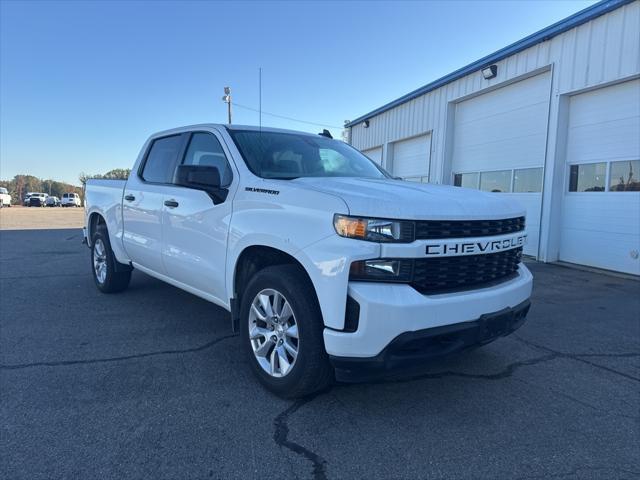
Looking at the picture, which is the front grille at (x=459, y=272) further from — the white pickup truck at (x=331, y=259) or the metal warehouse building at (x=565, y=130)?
the metal warehouse building at (x=565, y=130)

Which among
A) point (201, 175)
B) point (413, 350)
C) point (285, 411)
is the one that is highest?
point (201, 175)

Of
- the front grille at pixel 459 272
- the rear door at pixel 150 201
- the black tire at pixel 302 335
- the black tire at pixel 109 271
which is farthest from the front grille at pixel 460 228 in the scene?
the black tire at pixel 109 271

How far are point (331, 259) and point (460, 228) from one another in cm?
86

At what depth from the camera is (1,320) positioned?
4.83m

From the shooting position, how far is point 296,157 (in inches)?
154

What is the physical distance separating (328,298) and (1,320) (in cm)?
416

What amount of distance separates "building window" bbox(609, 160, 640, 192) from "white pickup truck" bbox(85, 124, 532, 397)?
6.19m

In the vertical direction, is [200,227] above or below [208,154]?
below

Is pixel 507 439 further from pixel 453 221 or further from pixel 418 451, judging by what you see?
pixel 453 221

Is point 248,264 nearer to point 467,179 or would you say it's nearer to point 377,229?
point 377,229

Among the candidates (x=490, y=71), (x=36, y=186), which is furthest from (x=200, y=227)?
(x=36, y=186)

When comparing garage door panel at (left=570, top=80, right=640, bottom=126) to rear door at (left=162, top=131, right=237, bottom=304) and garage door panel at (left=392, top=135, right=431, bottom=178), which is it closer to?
garage door panel at (left=392, top=135, right=431, bottom=178)

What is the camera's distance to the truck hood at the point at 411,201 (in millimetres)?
2584

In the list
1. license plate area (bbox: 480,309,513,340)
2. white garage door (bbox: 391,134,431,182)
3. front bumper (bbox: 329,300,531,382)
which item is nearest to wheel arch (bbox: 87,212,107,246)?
front bumper (bbox: 329,300,531,382)
